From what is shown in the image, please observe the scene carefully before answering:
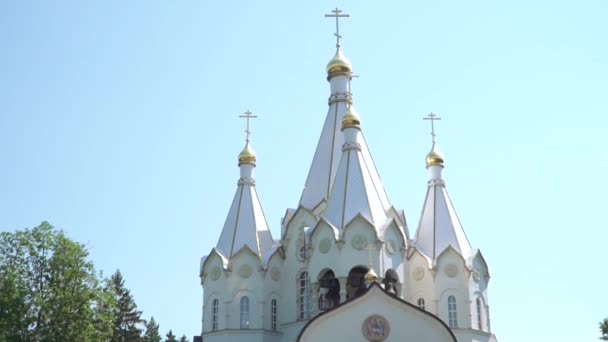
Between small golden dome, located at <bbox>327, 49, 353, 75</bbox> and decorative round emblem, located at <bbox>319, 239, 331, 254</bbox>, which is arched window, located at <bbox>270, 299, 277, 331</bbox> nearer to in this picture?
decorative round emblem, located at <bbox>319, 239, 331, 254</bbox>

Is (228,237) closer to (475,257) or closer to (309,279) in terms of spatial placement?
(309,279)

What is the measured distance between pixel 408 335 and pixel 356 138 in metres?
7.16

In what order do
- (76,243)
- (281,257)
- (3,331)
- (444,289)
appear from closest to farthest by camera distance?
(3,331) < (76,243) < (444,289) < (281,257)

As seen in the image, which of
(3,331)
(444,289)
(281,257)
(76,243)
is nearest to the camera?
(3,331)

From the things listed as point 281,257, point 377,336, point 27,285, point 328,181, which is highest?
point 328,181

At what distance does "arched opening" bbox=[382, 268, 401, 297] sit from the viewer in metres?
24.1

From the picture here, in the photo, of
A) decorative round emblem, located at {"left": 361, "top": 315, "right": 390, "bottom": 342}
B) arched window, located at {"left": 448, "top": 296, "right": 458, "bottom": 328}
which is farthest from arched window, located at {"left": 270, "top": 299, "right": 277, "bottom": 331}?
arched window, located at {"left": 448, "top": 296, "right": 458, "bottom": 328}

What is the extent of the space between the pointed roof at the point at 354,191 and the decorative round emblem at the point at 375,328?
135 inches

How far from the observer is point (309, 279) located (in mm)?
24797

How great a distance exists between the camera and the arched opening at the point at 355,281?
24.1m

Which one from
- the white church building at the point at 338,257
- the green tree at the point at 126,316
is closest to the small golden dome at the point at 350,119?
the white church building at the point at 338,257

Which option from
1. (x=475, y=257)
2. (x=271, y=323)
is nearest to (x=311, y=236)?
(x=271, y=323)

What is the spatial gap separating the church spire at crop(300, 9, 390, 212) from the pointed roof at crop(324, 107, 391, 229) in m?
0.29

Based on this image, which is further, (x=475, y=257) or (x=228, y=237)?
(x=228, y=237)
